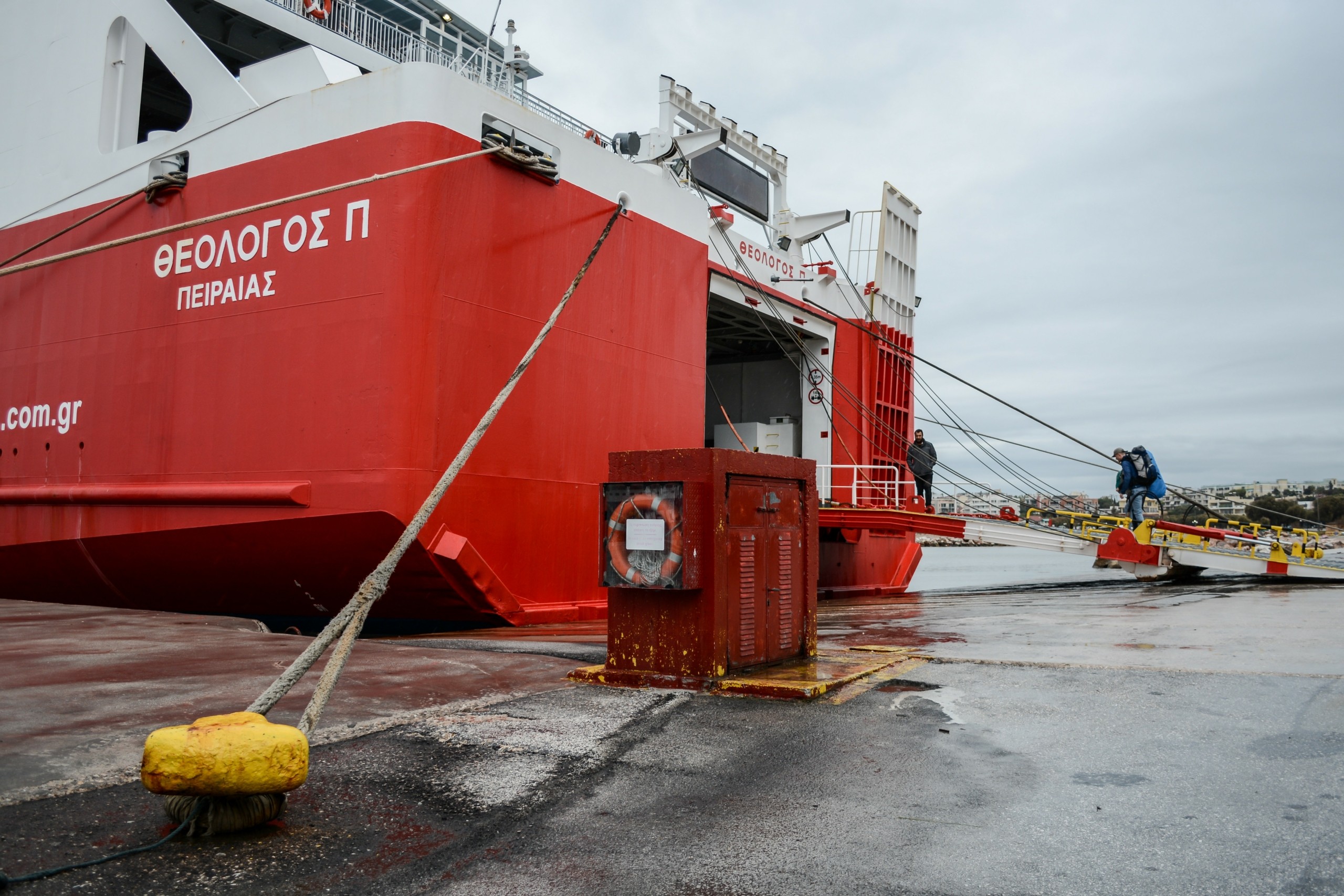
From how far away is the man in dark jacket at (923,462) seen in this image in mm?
17812

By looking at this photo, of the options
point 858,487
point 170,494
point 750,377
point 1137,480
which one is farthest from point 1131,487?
point 170,494

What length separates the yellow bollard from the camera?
2.65 meters

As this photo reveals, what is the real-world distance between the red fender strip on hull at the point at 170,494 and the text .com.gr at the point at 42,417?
27.8 inches

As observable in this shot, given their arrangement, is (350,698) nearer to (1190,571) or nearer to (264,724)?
(264,724)

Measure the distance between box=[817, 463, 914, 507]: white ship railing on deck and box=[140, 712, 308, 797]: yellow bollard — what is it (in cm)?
1462

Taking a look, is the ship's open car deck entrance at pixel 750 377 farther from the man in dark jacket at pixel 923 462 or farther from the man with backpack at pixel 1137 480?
the man with backpack at pixel 1137 480

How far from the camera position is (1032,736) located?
404 cm

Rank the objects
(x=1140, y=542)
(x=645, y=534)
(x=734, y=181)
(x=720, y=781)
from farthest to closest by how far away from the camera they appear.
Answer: (x=1140, y=542)
(x=734, y=181)
(x=645, y=534)
(x=720, y=781)

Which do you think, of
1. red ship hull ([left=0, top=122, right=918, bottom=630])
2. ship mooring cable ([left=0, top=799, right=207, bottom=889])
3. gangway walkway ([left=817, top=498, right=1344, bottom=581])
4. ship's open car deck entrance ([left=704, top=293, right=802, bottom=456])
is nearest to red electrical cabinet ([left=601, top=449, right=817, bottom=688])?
ship mooring cable ([left=0, top=799, right=207, bottom=889])

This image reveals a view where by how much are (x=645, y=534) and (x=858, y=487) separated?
43.8 feet

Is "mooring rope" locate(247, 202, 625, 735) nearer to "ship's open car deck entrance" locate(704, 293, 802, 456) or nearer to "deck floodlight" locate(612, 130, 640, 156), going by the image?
"deck floodlight" locate(612, 130, 640, 156)

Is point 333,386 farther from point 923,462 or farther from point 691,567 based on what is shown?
point 923,462

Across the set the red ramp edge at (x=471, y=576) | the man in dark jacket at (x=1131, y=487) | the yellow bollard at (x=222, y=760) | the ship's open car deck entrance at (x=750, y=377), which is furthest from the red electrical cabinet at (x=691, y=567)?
the man in dark jacket at (x=1131, y=487)

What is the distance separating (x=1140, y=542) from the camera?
1691 centimetres
